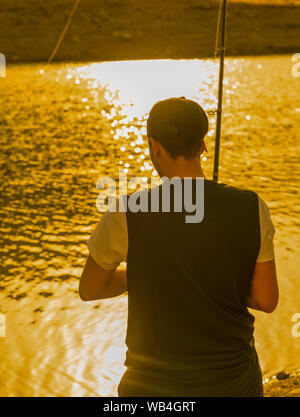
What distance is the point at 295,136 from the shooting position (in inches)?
1009

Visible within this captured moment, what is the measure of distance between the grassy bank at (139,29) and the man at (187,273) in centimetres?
7172

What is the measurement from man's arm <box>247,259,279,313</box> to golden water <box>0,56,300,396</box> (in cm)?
353

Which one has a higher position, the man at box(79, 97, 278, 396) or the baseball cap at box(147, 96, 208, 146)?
the baseball cap at box(147, 96, 208, 146)

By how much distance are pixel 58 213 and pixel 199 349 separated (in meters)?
14.3

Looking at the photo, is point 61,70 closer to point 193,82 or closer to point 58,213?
point 193,82

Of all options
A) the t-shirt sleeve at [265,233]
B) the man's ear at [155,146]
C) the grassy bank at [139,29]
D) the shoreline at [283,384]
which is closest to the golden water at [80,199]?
the shoreline at [283,384]

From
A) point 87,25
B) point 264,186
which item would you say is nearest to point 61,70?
point 87,25

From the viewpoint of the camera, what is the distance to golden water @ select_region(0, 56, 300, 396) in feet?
29.3
